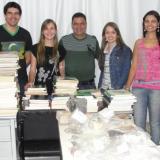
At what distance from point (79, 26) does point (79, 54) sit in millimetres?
303

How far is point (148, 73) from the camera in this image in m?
3.39

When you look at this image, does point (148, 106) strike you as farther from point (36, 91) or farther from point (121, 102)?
point (36, 91)

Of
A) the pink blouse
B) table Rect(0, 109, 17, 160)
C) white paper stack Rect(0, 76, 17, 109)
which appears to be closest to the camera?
table Rect(0, 109, 17, 160)

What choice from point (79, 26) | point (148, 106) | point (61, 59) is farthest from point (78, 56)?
point (148, 106)

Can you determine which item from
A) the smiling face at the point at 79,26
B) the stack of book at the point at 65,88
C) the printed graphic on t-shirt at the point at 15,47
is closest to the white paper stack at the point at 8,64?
the stack of book at the point at 65,88

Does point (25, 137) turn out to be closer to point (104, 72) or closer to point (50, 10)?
point (104, 72)

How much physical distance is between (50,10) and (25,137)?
150 cm

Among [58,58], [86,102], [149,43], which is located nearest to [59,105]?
[86,102]

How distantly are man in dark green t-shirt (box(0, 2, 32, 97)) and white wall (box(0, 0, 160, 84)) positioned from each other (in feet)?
1.25

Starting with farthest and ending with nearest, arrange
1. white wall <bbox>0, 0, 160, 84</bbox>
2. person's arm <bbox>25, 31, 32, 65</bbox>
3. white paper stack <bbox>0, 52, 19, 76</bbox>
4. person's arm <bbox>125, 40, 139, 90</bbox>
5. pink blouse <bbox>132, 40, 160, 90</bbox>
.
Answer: white wall <bbox>0, 0, 160, 84</bbox> → person's arm <bbox>25, 31, 32, 65</bbox> → person's arm <bbox>125, 40, 139, 90</bbox> → pink blouse <bbox>132, 40, 160, 90</bbox> → white paper stack <bbox>0, 52, 19, 76</bbox>

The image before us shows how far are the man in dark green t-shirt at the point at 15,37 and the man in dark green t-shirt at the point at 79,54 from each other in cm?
36

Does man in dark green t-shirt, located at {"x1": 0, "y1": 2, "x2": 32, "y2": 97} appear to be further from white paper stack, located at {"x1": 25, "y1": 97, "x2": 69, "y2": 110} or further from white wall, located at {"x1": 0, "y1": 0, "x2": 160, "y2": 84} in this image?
white paper stack, located at {"x1": 25, "y1": 97, "x2": 69, "y2": 110}

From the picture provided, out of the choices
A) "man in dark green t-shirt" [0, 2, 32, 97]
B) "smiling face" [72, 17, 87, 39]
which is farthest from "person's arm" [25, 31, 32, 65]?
"smiling face" [72, 17, 87, 39]

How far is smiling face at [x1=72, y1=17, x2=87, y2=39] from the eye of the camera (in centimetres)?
369
